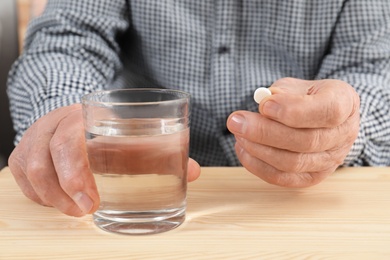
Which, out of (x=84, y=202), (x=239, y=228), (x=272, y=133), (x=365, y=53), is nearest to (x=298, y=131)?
(x=272, y=133)

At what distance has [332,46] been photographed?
1.07 m

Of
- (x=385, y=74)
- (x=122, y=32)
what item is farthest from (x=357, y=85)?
(x=122, y=32)

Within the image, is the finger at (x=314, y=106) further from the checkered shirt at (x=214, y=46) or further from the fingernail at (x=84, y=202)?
the checkered shirt at (x=214, y=46)

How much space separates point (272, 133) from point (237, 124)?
0.13ft

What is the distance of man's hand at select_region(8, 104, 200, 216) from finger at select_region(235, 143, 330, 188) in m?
0.06

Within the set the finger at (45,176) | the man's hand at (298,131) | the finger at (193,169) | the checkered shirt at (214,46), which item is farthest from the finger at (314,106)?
the checkered shirt at (214,46)

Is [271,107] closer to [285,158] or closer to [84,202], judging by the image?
[285,158]

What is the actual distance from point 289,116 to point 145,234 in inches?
7.7

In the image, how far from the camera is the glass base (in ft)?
1.77

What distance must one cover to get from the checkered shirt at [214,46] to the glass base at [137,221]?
0.47 metres

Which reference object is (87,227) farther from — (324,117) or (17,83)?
(17,83)

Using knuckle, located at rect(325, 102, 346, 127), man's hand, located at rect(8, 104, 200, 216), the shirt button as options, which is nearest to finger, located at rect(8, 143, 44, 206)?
man's hand, located at rect(8, 104, 200, 216)

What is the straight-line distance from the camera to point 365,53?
3.31 feet

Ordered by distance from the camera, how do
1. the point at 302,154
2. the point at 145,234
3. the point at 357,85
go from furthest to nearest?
the point at 357,85
the point at 302,154
the point at 145,234
